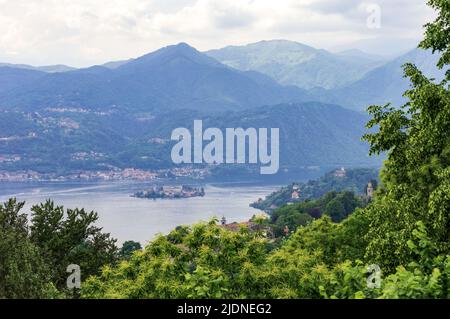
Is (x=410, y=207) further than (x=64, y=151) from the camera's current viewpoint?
No

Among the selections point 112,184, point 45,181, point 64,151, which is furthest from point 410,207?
point 64,151

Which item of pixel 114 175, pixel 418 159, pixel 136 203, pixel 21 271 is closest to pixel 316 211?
pixel 136 203

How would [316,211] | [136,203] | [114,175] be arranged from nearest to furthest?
[316,211]
[136,203]
[114,175]

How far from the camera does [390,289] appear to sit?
3.97 metres

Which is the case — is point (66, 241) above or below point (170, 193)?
above

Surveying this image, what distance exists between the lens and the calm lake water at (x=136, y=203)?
7919 cm

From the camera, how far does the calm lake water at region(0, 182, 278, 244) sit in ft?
260

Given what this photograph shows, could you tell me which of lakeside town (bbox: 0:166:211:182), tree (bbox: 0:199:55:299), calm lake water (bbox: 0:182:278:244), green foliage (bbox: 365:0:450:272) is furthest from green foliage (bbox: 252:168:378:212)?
green foliage (bbox: 365:0:450:272)

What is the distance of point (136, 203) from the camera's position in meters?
105

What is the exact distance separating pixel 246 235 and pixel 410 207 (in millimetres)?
2878

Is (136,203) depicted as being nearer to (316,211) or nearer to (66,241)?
(316,211)

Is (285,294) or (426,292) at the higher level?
(426,292)

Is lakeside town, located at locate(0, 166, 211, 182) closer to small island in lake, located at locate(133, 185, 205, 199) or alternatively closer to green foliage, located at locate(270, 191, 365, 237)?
small island in lake, located at locate(133, 185, 205, 199)

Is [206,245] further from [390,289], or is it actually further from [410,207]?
[390,289]
